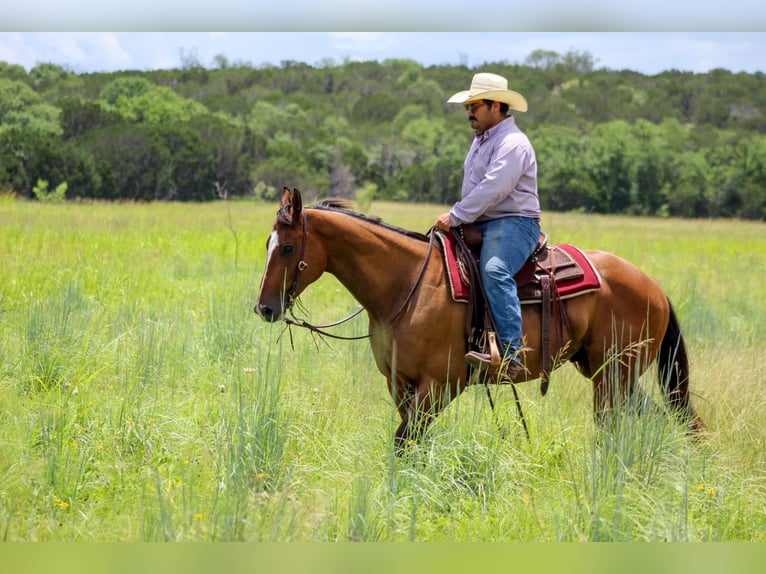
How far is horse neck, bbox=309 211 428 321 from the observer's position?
17.8ft

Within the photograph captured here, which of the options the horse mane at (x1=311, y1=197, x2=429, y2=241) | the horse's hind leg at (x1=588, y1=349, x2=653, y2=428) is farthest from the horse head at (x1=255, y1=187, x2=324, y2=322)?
the horse's hind leg at (x1=588, y1=349, x2=653, y2=428)

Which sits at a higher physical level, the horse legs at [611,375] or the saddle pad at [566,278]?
the saddle pad at [566,278]

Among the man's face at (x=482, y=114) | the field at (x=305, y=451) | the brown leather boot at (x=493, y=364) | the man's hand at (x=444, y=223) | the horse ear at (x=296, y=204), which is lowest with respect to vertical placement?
the field at (x=305, y=451)

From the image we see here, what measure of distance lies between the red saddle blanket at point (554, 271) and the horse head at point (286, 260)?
3.28 ft

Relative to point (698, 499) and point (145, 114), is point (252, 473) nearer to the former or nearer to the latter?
point (698, 499)

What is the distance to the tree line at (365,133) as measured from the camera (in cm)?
3588

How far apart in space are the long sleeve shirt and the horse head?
102cm

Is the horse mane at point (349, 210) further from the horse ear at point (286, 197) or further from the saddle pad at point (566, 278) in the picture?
the saddle pad at point (566, 278)

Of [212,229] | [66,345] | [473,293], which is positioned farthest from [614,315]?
[212,229]

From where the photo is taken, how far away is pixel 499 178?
5402 mm

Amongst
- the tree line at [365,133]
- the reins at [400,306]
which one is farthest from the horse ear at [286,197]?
the tree line at [365,133]

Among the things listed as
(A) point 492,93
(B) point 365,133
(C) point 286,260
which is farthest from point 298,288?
(B) point 365,133

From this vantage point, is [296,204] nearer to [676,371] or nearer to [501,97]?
[501,97]

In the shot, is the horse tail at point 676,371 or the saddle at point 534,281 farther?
the horse tail at point 676,371
